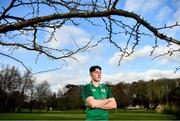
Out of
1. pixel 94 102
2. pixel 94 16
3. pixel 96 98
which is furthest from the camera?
pixel 96 98

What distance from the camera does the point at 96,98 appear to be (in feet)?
15.7


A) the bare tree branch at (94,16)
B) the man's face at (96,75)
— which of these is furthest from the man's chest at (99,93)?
the bare tree branch at (94,16)

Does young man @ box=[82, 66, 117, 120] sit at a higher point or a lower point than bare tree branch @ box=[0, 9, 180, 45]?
lower

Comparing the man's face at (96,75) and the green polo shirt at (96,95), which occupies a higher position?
the man's face at (96,75)

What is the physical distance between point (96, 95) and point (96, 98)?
5 cm

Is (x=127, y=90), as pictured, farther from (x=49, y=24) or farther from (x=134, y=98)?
(x=49, y=24)

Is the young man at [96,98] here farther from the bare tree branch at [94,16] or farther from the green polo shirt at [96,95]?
the bare tree branch at [94,16]

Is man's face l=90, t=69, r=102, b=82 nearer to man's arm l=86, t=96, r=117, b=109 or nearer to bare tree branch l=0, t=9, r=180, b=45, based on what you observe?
man's arm l=86, t=96, r=117, b=109

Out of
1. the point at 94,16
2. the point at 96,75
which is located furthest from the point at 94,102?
the point at 94,16

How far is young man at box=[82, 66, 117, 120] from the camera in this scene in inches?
184

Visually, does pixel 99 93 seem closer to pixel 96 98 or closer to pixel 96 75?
pixel 96 98

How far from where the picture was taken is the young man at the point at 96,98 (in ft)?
15.4

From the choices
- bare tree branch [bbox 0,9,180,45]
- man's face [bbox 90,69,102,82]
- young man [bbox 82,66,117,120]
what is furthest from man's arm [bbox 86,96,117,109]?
bare tree branch [bbox 0,9,180,45]

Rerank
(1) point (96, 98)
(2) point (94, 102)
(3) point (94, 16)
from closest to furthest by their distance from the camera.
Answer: (3) point (94, 16) → (2) point (94, 102) → (1) point (96, 98)
